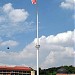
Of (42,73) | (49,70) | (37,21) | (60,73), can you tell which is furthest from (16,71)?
(37,21)

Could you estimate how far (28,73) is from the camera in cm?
15825

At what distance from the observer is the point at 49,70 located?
17662cm

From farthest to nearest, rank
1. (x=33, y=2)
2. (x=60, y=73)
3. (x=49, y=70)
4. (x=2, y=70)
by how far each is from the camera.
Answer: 1. (x=49, y=70)
2. (x=2, y=70)
3. (x=60, y=73)
4. (x=33, y=2)

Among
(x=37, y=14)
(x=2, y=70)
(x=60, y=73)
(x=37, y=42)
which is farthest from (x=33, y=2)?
(x=2, y=70)

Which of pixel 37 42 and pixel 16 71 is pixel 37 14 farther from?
pixel 16 71

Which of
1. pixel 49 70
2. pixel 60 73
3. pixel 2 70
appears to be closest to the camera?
pixel 60 73

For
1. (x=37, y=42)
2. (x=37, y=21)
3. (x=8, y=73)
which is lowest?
(x=37, y=42)

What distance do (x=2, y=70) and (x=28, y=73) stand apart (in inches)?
602

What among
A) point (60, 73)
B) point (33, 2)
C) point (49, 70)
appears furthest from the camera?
point (49, 70)

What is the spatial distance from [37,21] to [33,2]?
2.97m

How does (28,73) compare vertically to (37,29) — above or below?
above

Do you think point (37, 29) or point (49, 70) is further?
point (49, 70)

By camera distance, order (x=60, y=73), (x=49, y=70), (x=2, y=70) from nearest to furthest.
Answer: (x=60, y=73) → (x=2, y=70) → (x=49, y=70)

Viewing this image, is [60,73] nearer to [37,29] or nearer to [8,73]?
[8,73]
